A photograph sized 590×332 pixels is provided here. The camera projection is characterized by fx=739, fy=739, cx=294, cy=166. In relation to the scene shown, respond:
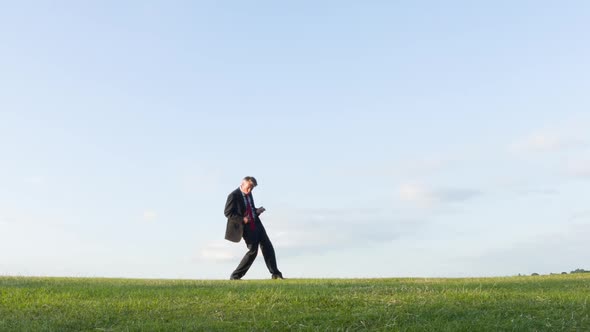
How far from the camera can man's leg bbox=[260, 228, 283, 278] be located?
67.7 ft

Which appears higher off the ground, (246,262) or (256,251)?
(256,251)

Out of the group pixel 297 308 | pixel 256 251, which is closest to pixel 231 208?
pixel 256 251

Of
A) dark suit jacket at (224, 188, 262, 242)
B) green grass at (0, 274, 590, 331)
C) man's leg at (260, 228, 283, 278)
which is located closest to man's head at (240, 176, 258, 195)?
dark suit jacket at (224, 188, 262, 242)

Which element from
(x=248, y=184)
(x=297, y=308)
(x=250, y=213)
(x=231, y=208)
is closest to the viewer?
(x=297, y=308)

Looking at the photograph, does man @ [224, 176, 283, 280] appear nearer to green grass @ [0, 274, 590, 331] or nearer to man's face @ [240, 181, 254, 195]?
man's face @ [240, 181, 254, 195]

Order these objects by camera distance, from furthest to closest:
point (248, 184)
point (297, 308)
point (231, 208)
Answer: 1. point (231, 208)
2. point (248, 184)
3. point (297, 308)

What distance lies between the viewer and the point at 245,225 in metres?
20.5

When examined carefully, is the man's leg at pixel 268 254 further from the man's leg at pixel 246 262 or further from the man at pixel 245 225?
the man's leg at pixel 246 262

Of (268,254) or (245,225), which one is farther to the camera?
(268,254)

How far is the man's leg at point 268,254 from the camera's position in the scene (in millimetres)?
20641

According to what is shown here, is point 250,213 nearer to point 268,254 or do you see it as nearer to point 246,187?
point 246,187

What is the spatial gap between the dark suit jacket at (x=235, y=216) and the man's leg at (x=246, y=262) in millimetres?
300

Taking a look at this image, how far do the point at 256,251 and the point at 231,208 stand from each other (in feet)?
4.56

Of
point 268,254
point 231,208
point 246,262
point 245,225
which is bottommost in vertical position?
point 246,262
